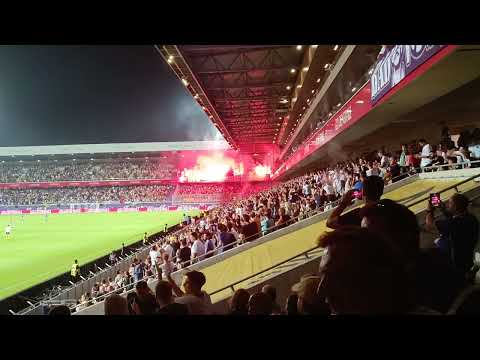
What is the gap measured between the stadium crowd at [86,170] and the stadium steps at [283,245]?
162 feet

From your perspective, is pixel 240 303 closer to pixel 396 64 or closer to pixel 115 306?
pixel 115 306

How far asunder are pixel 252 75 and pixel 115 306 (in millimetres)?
15716

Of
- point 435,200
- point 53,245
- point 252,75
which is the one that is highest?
point 252,75

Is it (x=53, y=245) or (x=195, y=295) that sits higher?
(x=195, y=295)

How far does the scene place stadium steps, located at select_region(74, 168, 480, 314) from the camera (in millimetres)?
6164

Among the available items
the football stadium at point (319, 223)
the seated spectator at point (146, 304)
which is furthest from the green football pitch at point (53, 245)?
the seated spectator at point (146, 304)

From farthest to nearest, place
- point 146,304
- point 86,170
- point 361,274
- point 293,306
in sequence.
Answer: point 86,170 → point 146,304 → point 293,306 → point 361,274

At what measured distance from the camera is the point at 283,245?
25.6 feet

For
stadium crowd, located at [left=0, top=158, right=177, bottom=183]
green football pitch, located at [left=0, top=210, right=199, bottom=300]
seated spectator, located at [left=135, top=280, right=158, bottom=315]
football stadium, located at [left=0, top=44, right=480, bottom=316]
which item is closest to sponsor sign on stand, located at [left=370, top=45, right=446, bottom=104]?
football stadium, located at [left=0, top=44, right=480, bottom=316]

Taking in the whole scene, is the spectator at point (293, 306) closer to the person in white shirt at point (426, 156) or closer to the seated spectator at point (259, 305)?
the seated spectator at point (259, 305)

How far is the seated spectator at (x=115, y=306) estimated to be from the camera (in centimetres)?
337

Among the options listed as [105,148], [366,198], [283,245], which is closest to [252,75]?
[283,245]

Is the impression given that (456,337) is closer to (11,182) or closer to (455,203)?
(455,203)
